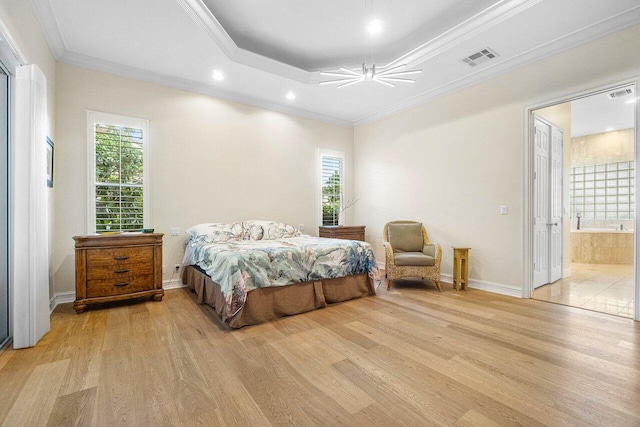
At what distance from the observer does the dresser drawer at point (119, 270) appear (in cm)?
331

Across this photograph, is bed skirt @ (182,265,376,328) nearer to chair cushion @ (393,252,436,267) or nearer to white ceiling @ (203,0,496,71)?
chair cushion @ (393,252,436,267)

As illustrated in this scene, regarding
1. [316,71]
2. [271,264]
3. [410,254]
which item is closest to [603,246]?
[410,254]

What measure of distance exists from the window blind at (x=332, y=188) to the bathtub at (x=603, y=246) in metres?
5.53

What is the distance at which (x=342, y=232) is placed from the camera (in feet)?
18.3

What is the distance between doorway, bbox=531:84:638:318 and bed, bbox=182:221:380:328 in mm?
2522

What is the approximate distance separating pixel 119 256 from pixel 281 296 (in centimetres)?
201

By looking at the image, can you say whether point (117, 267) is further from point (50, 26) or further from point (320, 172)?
point (320, 172)

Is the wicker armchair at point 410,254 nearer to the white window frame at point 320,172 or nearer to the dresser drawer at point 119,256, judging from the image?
the white window frame at point 320,172

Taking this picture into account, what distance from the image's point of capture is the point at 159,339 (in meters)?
2.60

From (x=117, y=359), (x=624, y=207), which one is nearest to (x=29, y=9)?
(x=117, y=359)

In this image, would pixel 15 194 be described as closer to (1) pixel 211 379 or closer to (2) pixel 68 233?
(2) pixel 68 233

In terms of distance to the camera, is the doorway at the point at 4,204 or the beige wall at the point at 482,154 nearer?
the doorway at the point at 4,204

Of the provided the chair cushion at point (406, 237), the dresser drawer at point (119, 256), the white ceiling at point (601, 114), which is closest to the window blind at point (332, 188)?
the chair cushion at point (406, 237)

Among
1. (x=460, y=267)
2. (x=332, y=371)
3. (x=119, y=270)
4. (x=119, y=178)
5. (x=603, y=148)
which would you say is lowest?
(x=332, y=371)
